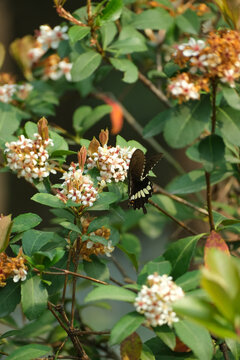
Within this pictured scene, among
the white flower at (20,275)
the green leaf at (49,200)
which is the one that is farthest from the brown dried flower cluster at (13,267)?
the green leaf at (49,200)

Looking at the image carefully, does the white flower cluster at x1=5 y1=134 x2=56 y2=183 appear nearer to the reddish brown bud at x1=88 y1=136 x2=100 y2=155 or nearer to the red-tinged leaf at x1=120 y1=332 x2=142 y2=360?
the reddish brown bud at x1=88 y1=136 x2=100 y2=155

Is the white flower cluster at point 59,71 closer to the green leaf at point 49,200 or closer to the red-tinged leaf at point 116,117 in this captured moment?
the red-tinged leaf at point 116,117

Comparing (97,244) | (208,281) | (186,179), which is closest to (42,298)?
(97,244)

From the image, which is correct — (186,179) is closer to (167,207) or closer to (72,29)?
(167,207)

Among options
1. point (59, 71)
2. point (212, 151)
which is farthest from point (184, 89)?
point (59, 71)

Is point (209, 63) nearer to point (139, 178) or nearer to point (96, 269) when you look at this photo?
point (139, 178)

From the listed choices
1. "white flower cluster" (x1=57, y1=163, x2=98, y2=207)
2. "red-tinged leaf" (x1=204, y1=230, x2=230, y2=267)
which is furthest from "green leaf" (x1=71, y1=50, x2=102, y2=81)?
"red-tinged leaf" (x1=204, y1=230, x2=230, y2=267)
